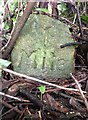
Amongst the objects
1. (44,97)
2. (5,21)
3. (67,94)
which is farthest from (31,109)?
(5,21)

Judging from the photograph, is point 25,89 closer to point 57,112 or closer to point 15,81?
point 15,81

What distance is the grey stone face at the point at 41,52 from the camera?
1766 millimetres

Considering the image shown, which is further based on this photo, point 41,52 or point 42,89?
point 41,52

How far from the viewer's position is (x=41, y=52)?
5.82ft

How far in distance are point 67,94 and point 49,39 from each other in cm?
43

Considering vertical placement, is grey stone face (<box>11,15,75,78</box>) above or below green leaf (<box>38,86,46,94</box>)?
above

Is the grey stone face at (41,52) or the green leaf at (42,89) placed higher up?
the grey stone face at (41,52)

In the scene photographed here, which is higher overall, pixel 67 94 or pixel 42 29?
pixel 42 29

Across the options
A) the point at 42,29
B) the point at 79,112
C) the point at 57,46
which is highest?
the point at 42,29

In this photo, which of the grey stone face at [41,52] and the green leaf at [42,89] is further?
the grey stone face at [41,52]

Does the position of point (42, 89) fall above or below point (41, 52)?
below

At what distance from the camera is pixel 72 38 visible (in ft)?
6.05

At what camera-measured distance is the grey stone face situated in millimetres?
1766

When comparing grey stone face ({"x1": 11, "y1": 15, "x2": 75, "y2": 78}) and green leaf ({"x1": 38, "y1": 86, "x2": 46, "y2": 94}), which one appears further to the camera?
grey stone face ({"x1": 11, "y1": 15, "x2": 75, "y2": 78})
